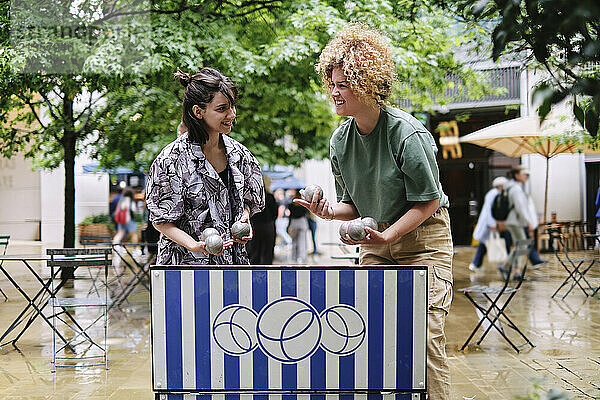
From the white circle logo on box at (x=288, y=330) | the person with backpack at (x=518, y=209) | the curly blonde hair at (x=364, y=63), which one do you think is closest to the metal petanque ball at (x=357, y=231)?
the white circle logo on box at (x=288, y=330)

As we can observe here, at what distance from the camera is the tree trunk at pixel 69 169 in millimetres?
10359

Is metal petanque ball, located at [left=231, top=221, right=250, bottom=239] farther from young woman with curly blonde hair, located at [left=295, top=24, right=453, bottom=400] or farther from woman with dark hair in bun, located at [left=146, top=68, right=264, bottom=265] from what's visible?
young woman with curly blonde hair, located at [left=295, top=24, right=453, bottom=400]

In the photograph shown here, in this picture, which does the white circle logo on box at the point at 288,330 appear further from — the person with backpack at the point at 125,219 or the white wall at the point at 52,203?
the person with backpack at the point at 125,219

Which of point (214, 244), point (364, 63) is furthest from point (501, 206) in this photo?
point (214, 244)

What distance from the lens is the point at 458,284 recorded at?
1230cm

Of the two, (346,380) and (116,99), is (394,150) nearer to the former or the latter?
(346,380)

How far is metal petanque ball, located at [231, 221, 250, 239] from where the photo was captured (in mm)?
3387

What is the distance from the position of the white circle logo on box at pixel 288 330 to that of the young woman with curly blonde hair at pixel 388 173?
36cm

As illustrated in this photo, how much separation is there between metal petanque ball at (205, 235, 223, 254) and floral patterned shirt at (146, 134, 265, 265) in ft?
→ 0.87

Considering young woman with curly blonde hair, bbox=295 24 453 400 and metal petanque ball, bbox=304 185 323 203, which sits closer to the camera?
young woman with curly blonde hair, bbox=295 24 453 400

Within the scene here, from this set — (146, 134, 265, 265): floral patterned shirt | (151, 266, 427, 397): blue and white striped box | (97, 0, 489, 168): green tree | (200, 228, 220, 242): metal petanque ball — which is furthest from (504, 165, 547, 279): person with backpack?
(151, 266, 427, 397): blue and white striped box

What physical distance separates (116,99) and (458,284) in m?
6.21

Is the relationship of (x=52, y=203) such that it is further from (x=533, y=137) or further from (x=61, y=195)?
(x=533, y=137)

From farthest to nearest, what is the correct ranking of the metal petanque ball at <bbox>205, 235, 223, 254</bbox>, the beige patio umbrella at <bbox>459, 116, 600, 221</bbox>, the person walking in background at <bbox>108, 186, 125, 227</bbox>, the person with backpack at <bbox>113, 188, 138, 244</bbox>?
the person with backpack at <bbox>113, 188, 138, 244</bbox>, the person walking in background at <bbox>108, 186, 125, 227</bbox>, the beige patio umbrella at <bbox>459, 116, 600, 221</bbox>, the metal petanque ball at <bbox>205, 235, 223, 254</bbox>
